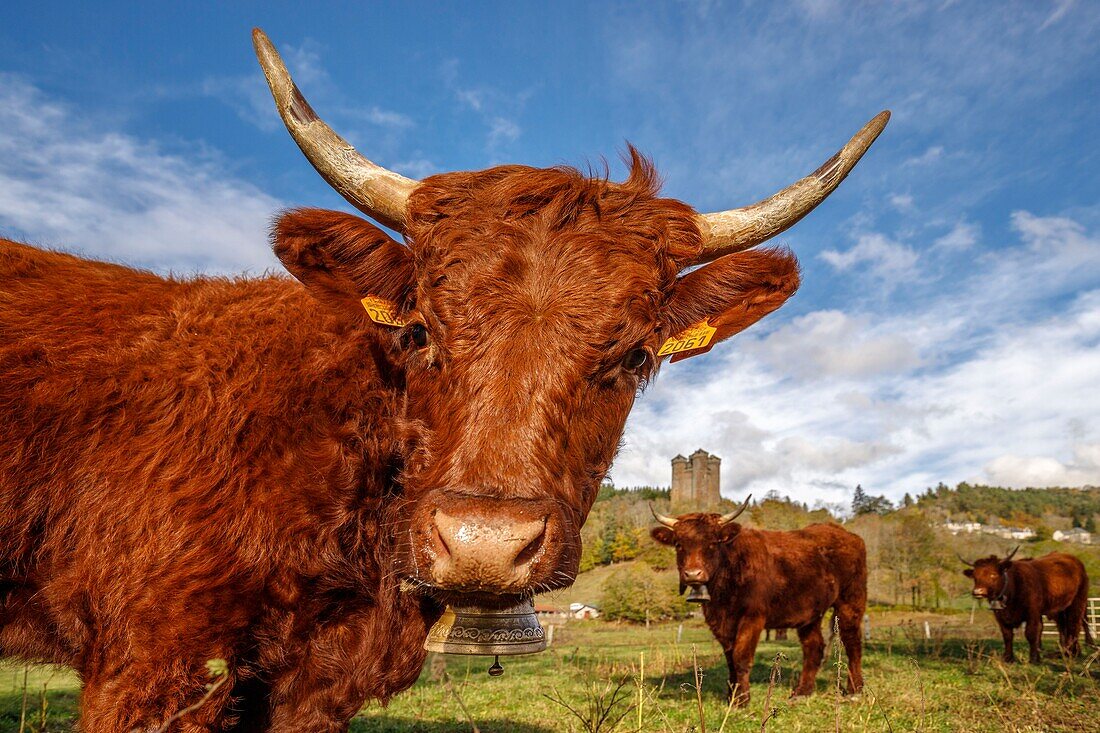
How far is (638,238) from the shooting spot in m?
3.30

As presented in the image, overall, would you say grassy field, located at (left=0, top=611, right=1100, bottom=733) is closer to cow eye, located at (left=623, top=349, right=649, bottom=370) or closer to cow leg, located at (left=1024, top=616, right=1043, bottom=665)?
cow leg, located at (left=1024, top=616, right=1043, bottom=665)

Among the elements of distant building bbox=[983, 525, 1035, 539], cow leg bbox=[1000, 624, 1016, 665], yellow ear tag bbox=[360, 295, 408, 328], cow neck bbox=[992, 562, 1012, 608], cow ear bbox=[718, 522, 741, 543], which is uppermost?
distant building bbox=[983, 525, 1035, 539]

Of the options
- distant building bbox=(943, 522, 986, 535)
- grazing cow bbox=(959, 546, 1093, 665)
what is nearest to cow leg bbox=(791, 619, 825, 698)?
grazing cow bbox=(959, 546, 1093, 665)

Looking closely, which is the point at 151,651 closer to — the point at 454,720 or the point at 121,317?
the point at 121,317

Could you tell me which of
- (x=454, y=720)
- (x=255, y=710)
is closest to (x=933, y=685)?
(x=454, y=720)

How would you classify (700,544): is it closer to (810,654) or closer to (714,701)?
(714,701)

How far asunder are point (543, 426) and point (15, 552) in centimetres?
235

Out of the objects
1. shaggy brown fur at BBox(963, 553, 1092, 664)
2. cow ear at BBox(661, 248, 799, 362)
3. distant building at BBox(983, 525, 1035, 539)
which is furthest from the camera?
distant building at BBox(983, 525, 1035, 539)

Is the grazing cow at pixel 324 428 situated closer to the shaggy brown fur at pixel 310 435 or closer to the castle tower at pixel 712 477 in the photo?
the shaggy brown fur at pixel 310 435

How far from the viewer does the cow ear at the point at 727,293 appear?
3.64 metres

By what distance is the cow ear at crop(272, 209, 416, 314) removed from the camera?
330 centimetres

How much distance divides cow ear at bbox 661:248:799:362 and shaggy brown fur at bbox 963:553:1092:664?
16.4 meters

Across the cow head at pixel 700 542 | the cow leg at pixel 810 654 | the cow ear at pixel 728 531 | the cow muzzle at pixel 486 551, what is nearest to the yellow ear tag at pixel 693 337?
the cow muzzle at pixel 486 551

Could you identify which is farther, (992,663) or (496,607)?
(992,663)
